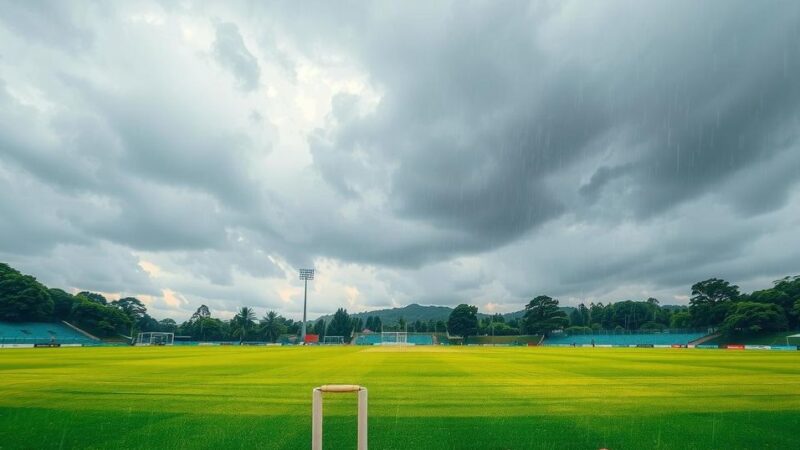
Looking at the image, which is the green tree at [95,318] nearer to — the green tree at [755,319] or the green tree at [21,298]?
the green tree at [21,298]

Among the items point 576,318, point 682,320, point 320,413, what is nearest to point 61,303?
point 320,413

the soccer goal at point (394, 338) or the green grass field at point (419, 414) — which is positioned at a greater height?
the green grass field at point (419, 414)

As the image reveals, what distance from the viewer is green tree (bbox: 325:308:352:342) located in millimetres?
139625

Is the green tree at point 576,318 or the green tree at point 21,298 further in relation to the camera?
the green tree at point 576,318

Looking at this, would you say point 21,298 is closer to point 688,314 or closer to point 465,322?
point 465,322

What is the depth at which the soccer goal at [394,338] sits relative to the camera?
10094 centimetres

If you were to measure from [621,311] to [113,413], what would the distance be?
15612cm

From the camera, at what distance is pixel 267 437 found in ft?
25.4

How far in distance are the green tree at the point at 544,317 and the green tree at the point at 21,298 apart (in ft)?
353

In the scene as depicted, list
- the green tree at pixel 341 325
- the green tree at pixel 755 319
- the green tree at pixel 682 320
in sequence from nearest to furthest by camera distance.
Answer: the green tree at pixel 755 319
the green tree at pixel 682 320
the green tree at pixel 341 325

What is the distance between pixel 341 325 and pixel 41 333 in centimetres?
7503

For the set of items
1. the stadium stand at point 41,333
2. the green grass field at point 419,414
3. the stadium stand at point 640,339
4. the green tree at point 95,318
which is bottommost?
the stadium stand at point 640,339

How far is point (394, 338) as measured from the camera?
108 m

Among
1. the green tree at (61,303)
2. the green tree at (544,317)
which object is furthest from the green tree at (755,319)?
the green tree at (61,303)
